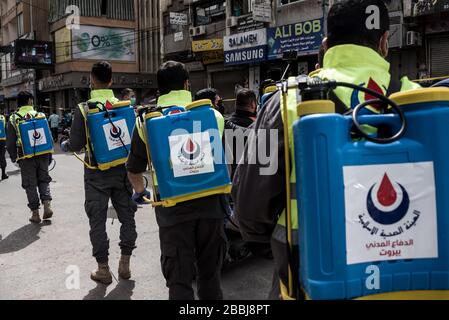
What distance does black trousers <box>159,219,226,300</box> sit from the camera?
110 inches

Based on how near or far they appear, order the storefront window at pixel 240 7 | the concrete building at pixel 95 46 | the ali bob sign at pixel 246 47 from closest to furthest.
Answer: the ali bob sign at pixel 246 47, the storefront window at pixel 240 7, the concrete building at pixel 95 46

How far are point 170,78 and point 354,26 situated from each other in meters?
1.62

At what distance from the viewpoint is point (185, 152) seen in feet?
8.96

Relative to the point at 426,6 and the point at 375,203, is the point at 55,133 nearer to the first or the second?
the point at 426,6

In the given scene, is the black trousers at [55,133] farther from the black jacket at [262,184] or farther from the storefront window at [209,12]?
the black jacket at [262,184]

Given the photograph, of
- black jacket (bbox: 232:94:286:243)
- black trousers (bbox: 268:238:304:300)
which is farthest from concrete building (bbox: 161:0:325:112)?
black trousers (bbox: 268:238:304:300)

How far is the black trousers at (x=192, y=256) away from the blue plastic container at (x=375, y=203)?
147 cm

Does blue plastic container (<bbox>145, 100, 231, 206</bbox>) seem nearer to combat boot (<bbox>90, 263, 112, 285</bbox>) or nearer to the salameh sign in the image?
combat boot (<bbox>90, 263, 112, 285</bbox>)

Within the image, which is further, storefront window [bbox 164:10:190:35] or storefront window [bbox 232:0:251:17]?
storefront window [bbox 164:10:190:35]

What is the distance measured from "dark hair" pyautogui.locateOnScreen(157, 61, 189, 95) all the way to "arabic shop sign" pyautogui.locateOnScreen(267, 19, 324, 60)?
11694mm

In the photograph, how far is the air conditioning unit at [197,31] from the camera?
20.4 metres

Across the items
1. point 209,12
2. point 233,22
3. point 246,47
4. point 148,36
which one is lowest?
point 246,47

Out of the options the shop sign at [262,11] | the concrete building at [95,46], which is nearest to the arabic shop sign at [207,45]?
the shop sign at [262,11]

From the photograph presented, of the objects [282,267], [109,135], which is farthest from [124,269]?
[282,267]
